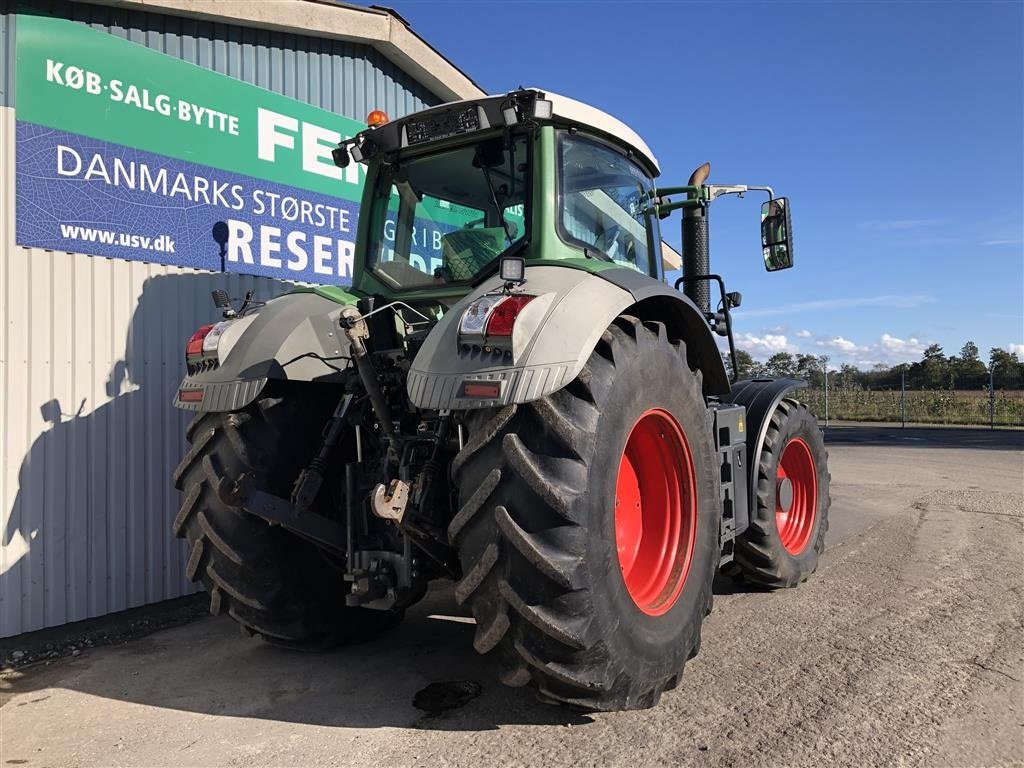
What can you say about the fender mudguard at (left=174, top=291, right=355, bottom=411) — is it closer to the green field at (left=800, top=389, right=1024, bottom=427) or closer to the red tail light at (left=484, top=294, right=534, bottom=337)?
the red tail light at (left=484, top=294, right=534, bottom=337)

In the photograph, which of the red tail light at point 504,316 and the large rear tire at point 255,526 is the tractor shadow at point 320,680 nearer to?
the large rear tire at point 255,526

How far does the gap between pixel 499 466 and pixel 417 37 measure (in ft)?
18.4

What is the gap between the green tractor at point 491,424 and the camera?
2582 mm

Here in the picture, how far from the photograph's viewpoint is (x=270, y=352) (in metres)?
3.42

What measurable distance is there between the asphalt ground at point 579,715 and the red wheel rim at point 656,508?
20.4 inches

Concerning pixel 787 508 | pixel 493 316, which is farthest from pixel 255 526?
pixel 787 508

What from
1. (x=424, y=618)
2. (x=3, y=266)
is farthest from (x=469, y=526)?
(x=3, y=266)

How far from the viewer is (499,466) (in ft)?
8.49

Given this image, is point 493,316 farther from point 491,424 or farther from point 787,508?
point 787,508

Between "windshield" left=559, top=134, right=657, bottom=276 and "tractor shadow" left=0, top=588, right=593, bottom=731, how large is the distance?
2140 millimetres

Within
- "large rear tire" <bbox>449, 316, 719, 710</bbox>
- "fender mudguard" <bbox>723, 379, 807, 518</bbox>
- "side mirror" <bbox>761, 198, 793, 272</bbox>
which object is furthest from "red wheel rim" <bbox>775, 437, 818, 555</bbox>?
"large rear tire" <bbox>449, 316, 719, 710</bbox>

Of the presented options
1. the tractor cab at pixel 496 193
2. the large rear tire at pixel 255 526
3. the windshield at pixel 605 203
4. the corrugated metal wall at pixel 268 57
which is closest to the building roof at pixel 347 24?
the corrugated metal wall at pixel 268 57

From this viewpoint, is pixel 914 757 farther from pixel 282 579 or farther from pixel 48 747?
pixel 48 747

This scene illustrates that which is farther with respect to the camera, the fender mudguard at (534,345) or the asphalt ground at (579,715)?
the asphalt ground at (579,715)
